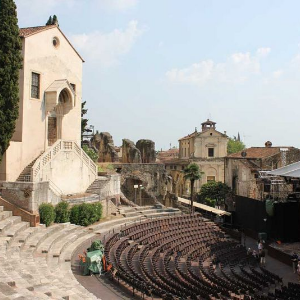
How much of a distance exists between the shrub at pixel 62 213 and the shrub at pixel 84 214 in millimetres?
737

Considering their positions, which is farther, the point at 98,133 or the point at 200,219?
the point at 98,133

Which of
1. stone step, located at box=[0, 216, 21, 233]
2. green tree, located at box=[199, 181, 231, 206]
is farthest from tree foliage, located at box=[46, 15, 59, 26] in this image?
green tree, located at box=[199, 181, 231, 206]

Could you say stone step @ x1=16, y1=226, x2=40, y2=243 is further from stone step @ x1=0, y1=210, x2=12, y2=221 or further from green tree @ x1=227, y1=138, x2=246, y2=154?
green tree @ x1=227, y1=138, x2=246, y2=154

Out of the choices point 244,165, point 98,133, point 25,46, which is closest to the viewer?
point 25,46

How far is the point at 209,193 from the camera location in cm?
5734

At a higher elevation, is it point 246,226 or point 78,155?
point 78,155

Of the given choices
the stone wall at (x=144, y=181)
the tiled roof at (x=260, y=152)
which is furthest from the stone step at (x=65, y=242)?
the tiled roof at (x=260, y=152)

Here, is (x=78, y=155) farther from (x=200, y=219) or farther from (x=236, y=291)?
(x=236, y=291)

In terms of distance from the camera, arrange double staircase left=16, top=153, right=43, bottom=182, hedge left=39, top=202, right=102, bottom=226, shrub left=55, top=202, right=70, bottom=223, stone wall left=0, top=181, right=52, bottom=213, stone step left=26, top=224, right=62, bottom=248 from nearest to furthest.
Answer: stone step left=26, top=224, right=62, bottom=248 < stone wall left=0, top=181, right=52, bottom=213 < hedge left=39, top=202, right=102, bottom=226 < shrub left=55, top=202, right=70, bottom=223 < double staircase left=16, top=153, right=43, bottom=182

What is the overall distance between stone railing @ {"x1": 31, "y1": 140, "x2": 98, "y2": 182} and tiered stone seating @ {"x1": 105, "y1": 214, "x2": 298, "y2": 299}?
248 inches

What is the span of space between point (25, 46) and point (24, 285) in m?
19.4

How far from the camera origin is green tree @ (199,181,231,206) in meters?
54.9

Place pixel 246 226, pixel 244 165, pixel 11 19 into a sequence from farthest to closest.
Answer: pixel 244 165 < pixel 246 226 < pixel 11 19

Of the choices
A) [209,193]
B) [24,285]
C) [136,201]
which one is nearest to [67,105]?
[136,201]
